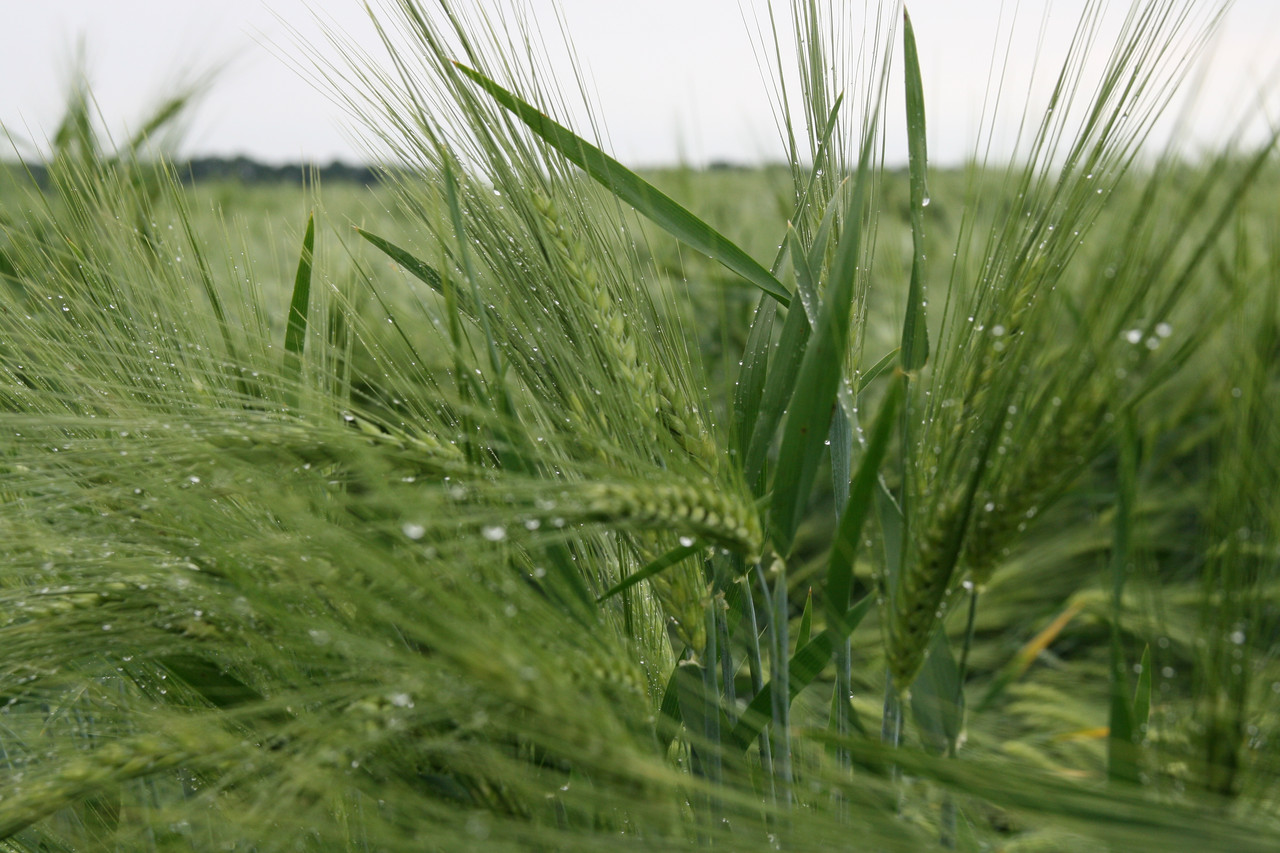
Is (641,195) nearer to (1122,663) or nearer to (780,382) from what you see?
(780,382)

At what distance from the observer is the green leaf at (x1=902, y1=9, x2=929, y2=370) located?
1.42 feet

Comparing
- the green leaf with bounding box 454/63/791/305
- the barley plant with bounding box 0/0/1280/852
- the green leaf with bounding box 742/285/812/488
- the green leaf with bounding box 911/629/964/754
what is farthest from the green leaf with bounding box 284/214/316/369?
the green leaf with bounding box 911/629/964/754

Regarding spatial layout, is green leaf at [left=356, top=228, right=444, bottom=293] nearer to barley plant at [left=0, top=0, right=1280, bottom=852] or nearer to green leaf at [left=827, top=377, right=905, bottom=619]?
barley plant at [left=0, top=0, right=1280, bottom=852]

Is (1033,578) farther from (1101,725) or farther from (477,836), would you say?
(477,836)

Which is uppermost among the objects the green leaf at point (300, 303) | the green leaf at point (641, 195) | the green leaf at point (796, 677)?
the green leaf at point (641, 195)

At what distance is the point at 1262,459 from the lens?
0.33m

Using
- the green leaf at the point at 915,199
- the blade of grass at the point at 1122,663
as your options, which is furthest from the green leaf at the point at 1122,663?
the green leaf at the point at 915,199

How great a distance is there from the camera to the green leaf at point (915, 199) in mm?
433

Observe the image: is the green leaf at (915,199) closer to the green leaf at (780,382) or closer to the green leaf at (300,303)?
the green leaf at (780,382)

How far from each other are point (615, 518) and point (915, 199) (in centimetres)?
24

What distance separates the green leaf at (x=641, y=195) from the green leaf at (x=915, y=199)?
Result: 6 centimetres

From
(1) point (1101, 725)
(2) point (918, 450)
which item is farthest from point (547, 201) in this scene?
(1) point (1101, 725)

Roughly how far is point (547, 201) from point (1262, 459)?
1.09ft

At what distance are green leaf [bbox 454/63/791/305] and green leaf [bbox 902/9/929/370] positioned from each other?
2.6 inches
